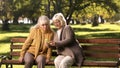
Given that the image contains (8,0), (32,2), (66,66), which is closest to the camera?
(66,66)

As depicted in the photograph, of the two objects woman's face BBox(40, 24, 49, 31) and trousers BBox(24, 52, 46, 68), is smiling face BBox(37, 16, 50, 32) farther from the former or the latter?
trousers BBox(24, 52, 46, 68)

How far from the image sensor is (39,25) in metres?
8.50

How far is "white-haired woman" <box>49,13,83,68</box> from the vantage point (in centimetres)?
826

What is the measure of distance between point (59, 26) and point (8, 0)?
124 ft

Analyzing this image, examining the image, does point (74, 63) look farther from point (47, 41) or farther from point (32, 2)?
point (32, 2)

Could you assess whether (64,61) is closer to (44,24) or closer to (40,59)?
(40,59)

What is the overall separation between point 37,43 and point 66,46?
65 cm

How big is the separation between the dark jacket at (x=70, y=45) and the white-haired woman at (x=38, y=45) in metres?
0.30

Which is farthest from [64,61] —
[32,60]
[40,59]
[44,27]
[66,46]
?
[44,27]

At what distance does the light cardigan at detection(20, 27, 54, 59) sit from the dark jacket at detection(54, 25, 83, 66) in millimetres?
274

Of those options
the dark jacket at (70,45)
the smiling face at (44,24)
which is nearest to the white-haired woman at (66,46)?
the dark jacket at (70,45)

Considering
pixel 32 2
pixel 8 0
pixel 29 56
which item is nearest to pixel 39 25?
pixel 29 56

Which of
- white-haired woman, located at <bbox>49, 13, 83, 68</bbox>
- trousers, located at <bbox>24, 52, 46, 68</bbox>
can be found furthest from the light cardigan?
white-haired woman, located at <bbox>49, 13, 83, 68</bbox>

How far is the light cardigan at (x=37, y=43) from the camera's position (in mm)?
8531
